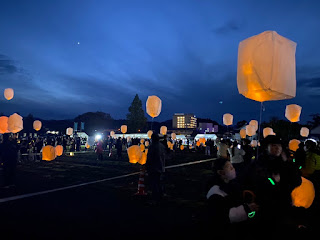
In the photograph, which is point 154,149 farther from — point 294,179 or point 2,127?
point 2,127

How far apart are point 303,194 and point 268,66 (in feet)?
9.93

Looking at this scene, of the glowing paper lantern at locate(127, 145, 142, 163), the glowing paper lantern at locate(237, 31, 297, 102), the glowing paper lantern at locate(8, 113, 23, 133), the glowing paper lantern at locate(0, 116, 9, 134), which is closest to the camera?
the glowing paper lantern at locate(237, 31, 297, 102)

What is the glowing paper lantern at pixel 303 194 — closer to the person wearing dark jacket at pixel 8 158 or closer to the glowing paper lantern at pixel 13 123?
the person wearing dark jacket at pixel 8 158

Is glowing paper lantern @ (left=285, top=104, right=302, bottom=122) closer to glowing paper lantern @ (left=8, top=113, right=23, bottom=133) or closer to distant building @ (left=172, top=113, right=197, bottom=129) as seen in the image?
glowing paper lantern @ (left=8, top=113, right=23, bottom=133)

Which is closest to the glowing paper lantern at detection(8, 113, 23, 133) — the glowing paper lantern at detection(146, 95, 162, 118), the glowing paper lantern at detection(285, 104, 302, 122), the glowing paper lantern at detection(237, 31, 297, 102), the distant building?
the glowing paper lantern at detection(146, 95, 162, 118)

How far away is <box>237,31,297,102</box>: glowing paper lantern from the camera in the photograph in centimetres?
366

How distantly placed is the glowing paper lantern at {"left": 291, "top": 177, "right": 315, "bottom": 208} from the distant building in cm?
5447

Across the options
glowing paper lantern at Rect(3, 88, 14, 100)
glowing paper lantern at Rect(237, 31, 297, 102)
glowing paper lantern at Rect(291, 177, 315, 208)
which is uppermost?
glowing paper lantern at Rect(3, 88, 14, 100)

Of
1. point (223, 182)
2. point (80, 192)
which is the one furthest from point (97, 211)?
point (223, 182)

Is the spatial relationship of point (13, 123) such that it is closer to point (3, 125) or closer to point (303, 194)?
point (3, 125)

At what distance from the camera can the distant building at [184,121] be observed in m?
59.5

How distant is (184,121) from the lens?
60062mm

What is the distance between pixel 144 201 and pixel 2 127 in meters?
9.76

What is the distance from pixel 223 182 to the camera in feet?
7.86
